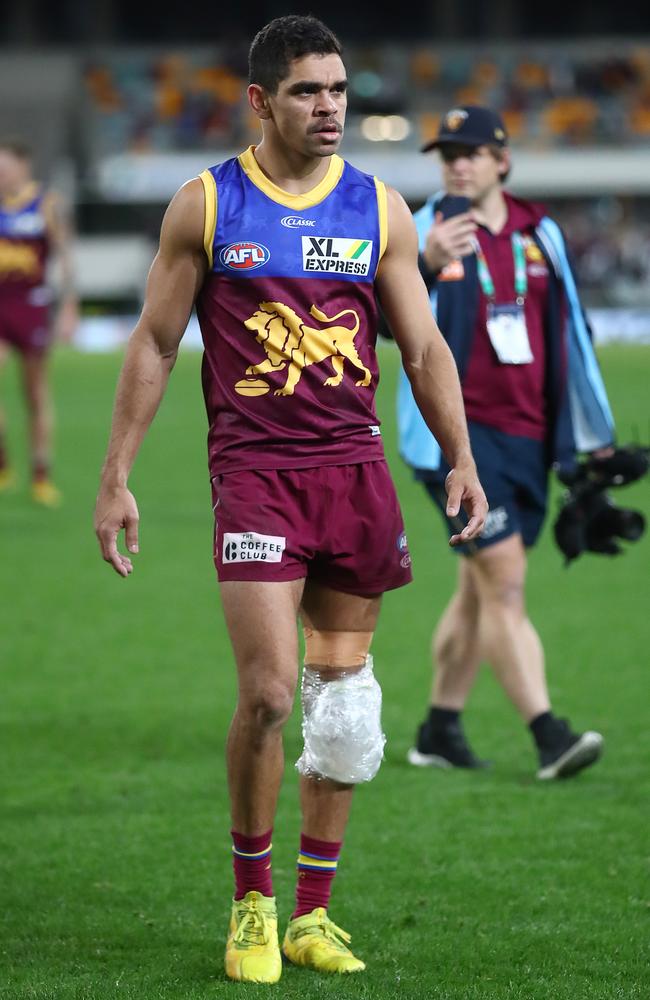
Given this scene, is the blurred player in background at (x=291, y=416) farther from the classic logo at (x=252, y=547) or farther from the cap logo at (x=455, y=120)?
the cap logo at (x=455, y=120)

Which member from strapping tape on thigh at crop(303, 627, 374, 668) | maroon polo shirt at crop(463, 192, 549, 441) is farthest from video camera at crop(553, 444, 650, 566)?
strapping tape on thigh at crop(303, 627, 374, 668)

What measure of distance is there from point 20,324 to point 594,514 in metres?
7.92

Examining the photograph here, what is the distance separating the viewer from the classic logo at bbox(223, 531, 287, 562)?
13.4 ft

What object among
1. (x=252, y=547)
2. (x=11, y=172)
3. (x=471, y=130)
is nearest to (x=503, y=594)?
(x=471, y=130)

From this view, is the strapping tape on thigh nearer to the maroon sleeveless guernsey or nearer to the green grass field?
the maroon sleeveless guernsey

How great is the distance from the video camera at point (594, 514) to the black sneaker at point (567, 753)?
0.81 metres

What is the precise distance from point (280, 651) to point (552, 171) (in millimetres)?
33828

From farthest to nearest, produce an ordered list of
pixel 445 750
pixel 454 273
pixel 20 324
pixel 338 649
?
1. pixel 20 324
2. pixel 445 750
3. pixel 454 273
4. pixel 338 649

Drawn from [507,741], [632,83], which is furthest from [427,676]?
[632,83]

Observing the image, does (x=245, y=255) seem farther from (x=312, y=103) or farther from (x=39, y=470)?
(x=39, y=470)

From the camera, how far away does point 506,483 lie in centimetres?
623

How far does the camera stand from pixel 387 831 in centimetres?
551

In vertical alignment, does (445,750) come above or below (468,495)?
below

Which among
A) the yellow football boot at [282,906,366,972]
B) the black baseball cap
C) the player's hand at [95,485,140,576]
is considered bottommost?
the yellow football boot at [282,906,366,972]
